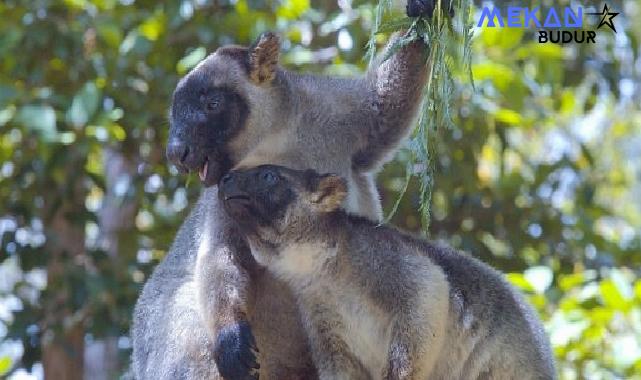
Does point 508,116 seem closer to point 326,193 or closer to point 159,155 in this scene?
point 159,155

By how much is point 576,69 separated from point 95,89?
4032 millimetres

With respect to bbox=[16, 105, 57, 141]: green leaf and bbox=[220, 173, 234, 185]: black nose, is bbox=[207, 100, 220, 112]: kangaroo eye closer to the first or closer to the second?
bbox=[220, 173, 234, 185]: black nose

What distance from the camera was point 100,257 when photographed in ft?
29.5

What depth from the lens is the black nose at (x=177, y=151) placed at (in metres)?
5.23

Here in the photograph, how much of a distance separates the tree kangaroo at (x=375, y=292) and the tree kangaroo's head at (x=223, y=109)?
9.8 inches

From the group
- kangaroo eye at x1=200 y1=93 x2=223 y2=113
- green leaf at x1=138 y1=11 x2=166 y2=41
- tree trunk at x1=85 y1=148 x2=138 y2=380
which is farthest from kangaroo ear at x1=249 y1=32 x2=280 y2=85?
tree trunk at x1=85 y1=148 x2=138 y2=380

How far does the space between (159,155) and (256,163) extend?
3.80 meters

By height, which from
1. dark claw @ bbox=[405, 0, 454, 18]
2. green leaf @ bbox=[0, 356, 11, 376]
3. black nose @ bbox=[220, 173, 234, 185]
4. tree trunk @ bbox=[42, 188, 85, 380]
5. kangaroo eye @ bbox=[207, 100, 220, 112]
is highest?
dark claw @ bbox=[405, 0, 454, 18]

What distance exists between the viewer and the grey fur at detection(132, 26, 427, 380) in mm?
5316

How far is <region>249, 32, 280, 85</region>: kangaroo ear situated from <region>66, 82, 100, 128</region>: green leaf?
183 cm

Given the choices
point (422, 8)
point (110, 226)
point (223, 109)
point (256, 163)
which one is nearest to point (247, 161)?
point (256, 163)

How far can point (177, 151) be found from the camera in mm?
5234

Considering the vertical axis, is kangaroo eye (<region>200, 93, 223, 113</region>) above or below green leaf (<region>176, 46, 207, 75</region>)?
above

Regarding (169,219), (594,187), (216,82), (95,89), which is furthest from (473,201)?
(216,82)
